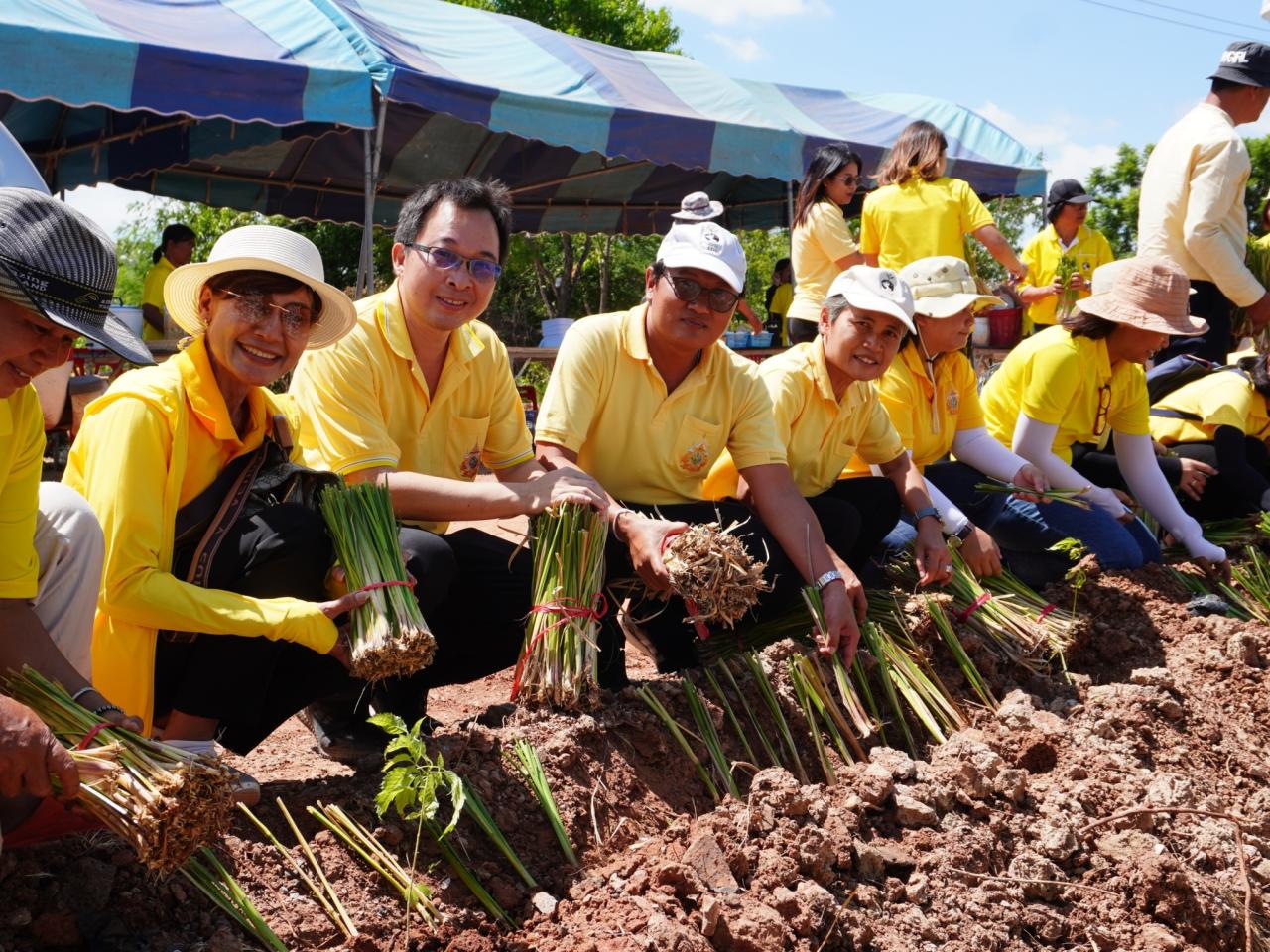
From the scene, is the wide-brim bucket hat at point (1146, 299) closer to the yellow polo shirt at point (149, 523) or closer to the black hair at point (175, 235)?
the yellow polo shirt at point (149, 523)

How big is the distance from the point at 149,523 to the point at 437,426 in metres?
1.05

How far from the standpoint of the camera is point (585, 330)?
3.57m

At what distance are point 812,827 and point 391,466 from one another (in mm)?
1374

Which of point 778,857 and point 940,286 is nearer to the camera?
point 778,857

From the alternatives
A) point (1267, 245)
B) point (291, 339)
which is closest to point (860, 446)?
point (291, 339)

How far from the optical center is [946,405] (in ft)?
15.3

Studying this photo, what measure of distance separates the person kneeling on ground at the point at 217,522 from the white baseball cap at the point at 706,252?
3.15ft

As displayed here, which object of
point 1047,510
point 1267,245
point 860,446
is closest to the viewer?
point 860,446

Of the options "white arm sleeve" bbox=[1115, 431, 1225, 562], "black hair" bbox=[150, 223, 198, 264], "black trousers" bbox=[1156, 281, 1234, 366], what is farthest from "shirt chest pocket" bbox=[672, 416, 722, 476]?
"black hair" bbox=[150, 223, 198, 264]

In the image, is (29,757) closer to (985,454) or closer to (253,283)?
(253,283)

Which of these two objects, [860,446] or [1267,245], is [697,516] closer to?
[860,446]

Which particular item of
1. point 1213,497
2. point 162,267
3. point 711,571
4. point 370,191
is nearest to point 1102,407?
point 1213,497

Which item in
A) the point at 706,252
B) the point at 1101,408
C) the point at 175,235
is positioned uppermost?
the point at 706,252

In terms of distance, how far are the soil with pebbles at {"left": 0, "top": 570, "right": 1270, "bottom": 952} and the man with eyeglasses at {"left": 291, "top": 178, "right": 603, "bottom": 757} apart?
385 millimetres
